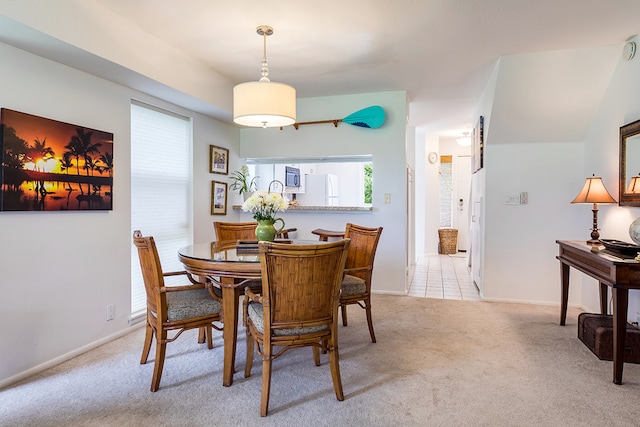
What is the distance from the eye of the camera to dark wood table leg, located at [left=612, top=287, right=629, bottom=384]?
7.35 feet

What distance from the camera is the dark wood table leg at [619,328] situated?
2.24 meters

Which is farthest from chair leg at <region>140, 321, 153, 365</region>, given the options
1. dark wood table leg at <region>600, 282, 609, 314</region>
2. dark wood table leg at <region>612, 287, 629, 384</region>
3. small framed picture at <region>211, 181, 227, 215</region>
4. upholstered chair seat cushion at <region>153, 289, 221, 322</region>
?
dark wood table leg at <region>600, 282, 609, 314</region>

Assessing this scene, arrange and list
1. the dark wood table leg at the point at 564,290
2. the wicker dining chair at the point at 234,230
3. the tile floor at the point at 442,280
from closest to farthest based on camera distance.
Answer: the dark wood table leg at the point at 564,290 → the wicker dining chair at the point at 234,230 → the tile floor at the point at 442,280

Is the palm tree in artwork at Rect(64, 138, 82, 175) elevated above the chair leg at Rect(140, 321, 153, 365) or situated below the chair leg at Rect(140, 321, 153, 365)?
above

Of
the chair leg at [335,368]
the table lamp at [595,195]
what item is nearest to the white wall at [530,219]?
the table lamp at [595,195]

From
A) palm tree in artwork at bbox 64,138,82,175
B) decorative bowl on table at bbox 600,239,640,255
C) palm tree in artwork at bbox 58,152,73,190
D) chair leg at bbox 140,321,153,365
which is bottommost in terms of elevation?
chair leg at bbox 140,321,153,365

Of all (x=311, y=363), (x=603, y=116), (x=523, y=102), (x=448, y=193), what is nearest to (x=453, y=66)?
(x=523, y=102)

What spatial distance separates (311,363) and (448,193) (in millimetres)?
6579

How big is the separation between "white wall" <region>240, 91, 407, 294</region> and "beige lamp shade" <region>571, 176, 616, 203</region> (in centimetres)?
178

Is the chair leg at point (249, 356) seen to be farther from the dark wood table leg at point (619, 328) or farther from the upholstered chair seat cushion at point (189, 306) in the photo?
the dark wood table leg at point (619, 328)

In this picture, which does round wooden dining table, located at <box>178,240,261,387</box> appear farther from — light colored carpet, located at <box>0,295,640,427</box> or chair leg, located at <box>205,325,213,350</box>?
chair leg, located at <box>205,325,213,350</box>

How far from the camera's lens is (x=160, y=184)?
11.9ft

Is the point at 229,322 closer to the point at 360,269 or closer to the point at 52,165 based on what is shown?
the point at 360,269

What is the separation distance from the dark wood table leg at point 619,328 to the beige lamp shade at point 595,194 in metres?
1.04
